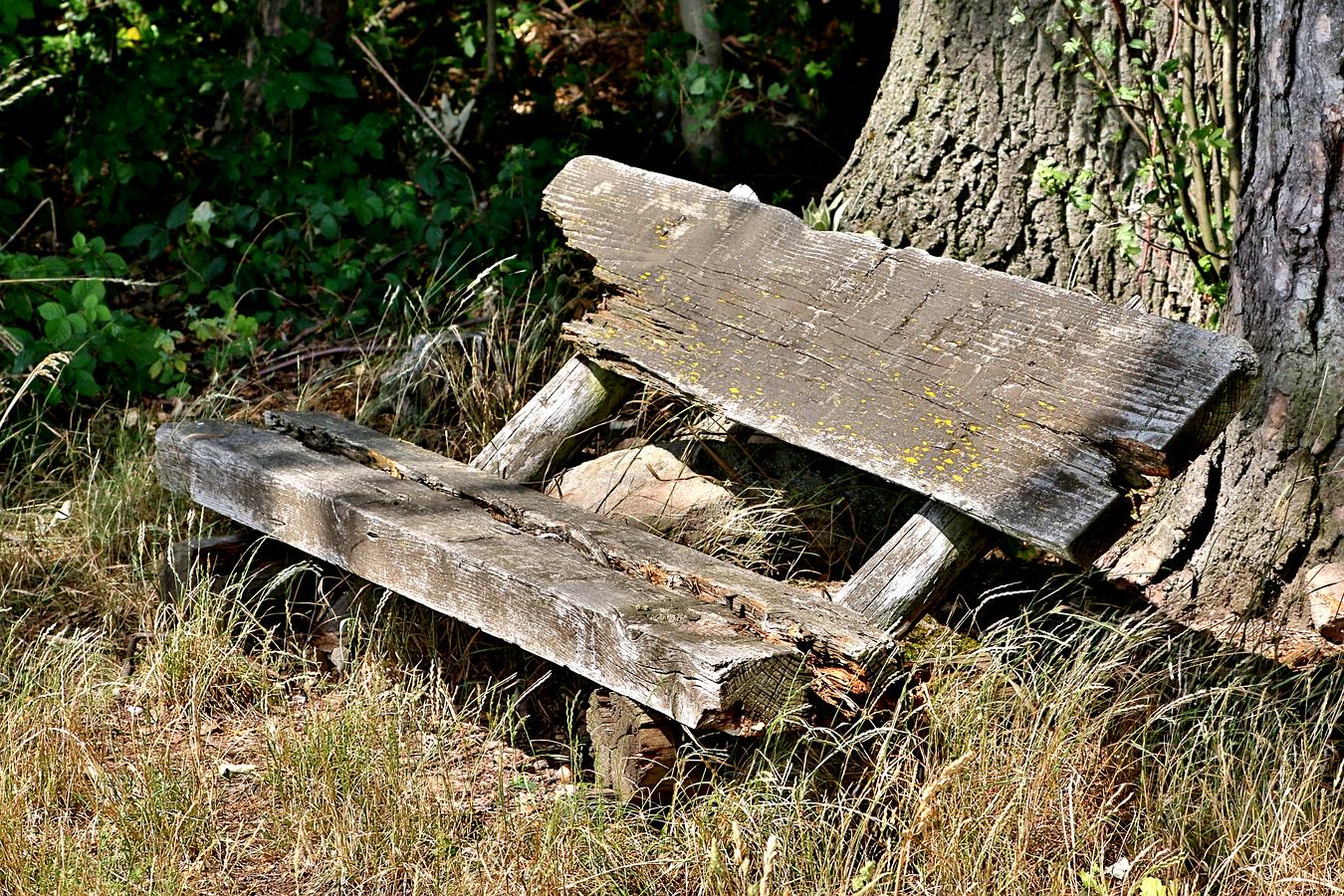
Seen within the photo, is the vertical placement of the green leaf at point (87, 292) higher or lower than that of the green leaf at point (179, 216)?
lower

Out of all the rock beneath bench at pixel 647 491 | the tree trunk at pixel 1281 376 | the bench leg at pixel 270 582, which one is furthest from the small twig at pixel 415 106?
the tree trunk at pixel 1281 376

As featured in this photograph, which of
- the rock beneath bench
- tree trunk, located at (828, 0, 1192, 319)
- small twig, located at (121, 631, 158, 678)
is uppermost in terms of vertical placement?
tree trunk, located at (828, 0, 1192, 319)

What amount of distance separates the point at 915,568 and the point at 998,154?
1.67 m

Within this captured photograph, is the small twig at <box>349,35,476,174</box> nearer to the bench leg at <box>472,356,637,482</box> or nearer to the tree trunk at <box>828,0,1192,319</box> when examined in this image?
the tree trunk at <box>828,0,1192,319</box>

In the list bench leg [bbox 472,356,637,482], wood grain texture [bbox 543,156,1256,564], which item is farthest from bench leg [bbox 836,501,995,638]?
bench leg [bbox 472,356,637,482]

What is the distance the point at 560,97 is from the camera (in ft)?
22.6

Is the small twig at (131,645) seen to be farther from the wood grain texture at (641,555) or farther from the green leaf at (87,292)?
the green leaf at (87,292)

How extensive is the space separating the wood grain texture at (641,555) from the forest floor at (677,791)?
170 mm

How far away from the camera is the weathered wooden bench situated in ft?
8.60

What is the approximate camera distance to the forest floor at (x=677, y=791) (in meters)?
2.55

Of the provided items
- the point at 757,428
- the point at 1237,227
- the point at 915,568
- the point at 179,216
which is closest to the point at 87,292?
the point at 179,216

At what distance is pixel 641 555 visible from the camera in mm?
2959

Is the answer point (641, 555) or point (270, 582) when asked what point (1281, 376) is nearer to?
point (641, 555)

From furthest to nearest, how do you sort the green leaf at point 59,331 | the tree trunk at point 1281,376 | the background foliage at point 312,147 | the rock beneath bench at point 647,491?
1. the background foliage at point 312,147
2. the green leaf at point 59,331
3. the rock beneath bench at point 647,491
4. the tree trunk at point 1281,376
